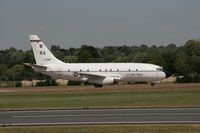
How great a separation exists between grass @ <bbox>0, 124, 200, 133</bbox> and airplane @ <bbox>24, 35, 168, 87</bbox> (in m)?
43.7

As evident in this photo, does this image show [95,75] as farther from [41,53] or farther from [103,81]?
[41,53]

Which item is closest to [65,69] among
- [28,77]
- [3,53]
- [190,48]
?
[28,77]

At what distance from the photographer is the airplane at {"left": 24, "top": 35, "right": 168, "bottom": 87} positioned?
199 feet

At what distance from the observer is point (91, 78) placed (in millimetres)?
61094

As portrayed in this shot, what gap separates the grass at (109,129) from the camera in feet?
50.0

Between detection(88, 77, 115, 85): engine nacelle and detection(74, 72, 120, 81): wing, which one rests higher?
detection(74, 72, 120, 81): wing

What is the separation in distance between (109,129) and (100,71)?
151 ft

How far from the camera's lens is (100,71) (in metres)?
61.8

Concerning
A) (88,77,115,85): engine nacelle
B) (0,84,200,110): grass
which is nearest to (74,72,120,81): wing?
(88,77,115,85): engine nacelle

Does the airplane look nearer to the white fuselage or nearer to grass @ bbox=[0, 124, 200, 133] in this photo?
the white fuselage

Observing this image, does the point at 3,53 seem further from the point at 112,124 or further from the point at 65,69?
the point at 112,124

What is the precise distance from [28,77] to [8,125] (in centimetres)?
7263

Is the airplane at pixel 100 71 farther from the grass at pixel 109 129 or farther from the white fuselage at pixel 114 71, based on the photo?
the grass at pixel 109 129

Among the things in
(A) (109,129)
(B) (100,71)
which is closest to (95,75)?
(B) (100,71)
